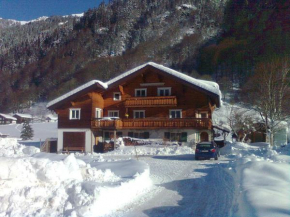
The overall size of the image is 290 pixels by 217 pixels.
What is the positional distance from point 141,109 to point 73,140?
8278mm

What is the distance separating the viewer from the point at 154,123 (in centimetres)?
3325

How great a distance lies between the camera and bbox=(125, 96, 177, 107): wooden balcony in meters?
33.6

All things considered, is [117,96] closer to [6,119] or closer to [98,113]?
[98,113]

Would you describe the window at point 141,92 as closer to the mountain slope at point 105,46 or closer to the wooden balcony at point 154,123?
the wooden balcony at point 154,123

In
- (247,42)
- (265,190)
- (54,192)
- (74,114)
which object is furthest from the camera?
(247,42)

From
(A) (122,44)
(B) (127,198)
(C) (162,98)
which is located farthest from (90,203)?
(A) (122,44)

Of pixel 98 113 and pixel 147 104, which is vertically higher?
pixel 147 104

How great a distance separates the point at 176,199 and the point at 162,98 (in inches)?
957

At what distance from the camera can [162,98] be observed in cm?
3381

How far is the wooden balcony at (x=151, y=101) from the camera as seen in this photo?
33.6m

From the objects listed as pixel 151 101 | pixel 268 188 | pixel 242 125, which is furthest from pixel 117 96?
pixel 268 188

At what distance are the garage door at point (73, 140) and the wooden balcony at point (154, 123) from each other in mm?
2012

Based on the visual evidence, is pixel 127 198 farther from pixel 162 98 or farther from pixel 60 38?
pixel 60 38

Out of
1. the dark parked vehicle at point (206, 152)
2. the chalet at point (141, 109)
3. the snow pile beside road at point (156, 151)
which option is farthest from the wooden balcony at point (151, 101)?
the dark parked vehicle at point (206, 152)
